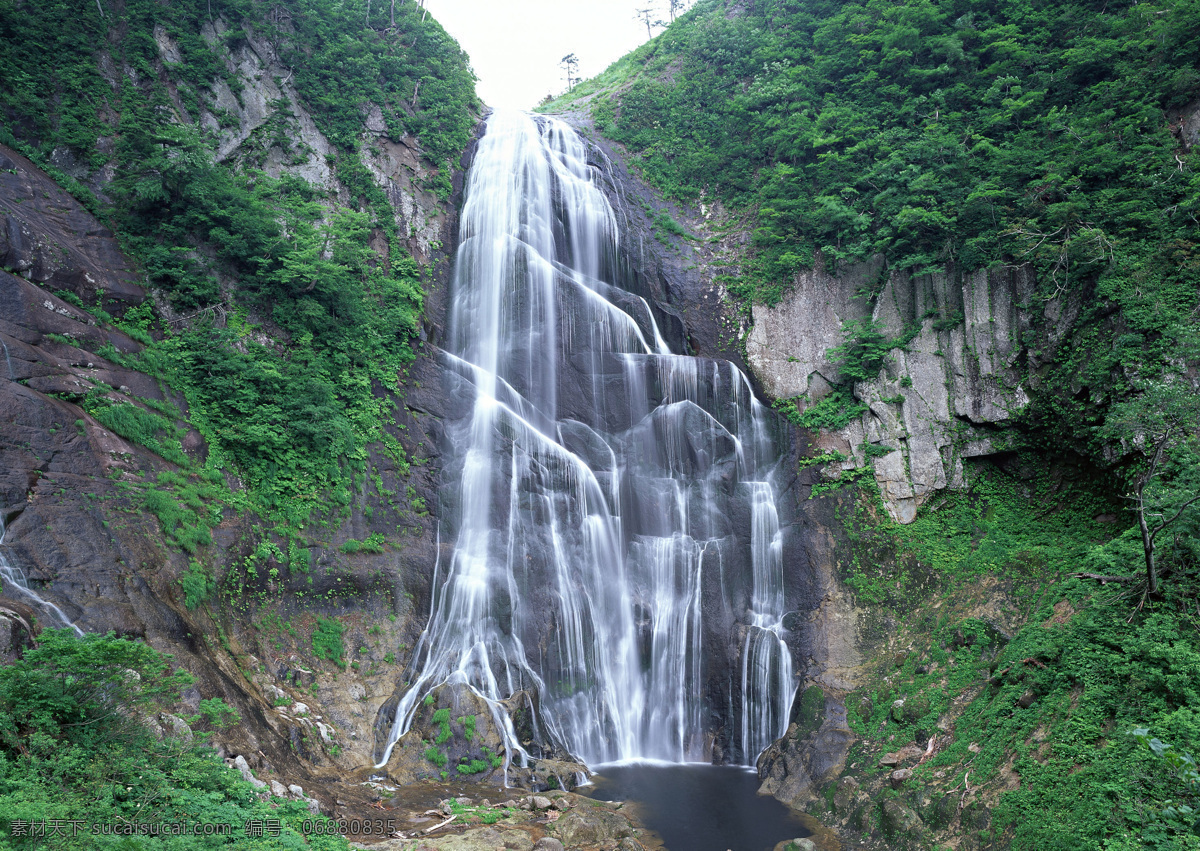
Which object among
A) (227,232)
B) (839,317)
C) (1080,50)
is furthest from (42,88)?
(1080,50)

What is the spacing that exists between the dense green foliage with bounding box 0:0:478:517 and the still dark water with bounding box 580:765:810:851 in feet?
26.4

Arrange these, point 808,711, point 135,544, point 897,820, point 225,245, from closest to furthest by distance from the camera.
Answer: point 135,544 < point 897,820 < point 808,711 < point 225,245

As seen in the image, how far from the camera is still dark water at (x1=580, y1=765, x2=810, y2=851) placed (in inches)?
397

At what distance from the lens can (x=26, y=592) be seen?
7496mm

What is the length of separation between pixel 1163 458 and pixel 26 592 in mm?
16808

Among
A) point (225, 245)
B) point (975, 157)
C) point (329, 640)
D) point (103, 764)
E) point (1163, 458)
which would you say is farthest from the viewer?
point (975, 157)

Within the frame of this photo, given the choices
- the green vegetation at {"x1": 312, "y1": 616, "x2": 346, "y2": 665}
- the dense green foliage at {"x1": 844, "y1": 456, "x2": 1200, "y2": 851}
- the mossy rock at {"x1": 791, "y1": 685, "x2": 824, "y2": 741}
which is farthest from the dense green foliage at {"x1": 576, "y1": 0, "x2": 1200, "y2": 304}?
the green vegetation at {"x1": 312, "y1": 616, "x2": 346, "y2": 665}

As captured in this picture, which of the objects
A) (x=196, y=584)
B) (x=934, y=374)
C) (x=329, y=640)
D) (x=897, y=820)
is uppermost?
(x=934, y=374)

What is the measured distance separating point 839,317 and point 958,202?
13.4 ft

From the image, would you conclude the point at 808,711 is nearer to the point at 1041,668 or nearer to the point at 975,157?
the point at 1041,668

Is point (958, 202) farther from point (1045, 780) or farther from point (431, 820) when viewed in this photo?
point (431, 820)

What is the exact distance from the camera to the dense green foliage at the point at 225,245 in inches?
487

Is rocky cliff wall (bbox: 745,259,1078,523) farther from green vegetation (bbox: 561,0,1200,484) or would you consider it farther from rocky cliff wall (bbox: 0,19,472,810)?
rocky cliff wall (bbox: 0,19,472,810)

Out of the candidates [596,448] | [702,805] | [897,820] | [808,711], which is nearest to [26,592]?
[702,805]
